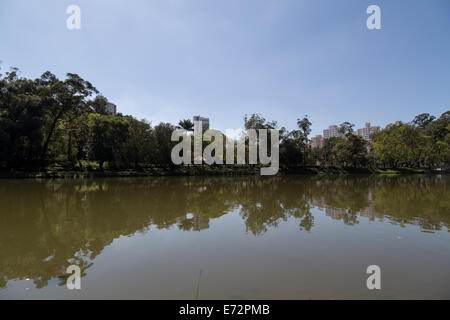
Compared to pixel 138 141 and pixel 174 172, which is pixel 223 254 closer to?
pixel 174 172

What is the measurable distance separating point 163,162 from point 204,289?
3312cm

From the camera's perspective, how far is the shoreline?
25936 mm

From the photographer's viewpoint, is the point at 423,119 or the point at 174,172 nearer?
the point at 174,172

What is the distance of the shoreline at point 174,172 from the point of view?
85.1 ft

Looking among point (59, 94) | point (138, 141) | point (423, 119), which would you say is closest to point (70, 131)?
point (59, 94)

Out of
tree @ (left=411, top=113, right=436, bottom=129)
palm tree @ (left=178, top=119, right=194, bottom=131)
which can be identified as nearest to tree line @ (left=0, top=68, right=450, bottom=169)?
palm tree @ (left=178, top=119, right=194, bottom=131)

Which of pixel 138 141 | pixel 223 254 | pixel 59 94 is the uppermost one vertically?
pixel 59 94

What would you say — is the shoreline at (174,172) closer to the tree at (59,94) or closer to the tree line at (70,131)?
the tree line at (70,131)

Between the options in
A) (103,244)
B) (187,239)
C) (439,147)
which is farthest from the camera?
(439,147)

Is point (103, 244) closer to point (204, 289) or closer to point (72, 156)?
point (204, 289)

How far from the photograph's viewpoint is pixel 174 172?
111 ft

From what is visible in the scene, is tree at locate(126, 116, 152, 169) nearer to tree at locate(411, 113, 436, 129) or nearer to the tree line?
the tree line

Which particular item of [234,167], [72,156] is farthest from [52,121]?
[234,167]
